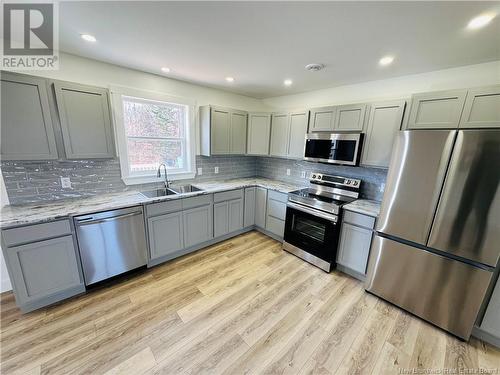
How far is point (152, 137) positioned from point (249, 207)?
6.40 ft

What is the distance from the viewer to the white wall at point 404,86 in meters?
2.03

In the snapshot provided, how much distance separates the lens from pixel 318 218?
8.83 feet

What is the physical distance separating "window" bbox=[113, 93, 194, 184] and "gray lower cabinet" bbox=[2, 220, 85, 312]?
1.05 m

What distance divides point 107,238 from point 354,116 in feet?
11.0

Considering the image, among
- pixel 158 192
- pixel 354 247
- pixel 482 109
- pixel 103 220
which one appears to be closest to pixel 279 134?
pixel 354 247

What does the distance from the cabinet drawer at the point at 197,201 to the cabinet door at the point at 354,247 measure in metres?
1.91

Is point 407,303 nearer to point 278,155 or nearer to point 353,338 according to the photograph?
point 353,338

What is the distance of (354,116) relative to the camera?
2.62 meters

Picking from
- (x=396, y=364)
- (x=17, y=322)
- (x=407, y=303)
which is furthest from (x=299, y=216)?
(x=17, y=322)

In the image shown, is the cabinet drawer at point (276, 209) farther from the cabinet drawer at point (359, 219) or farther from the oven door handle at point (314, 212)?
the cabinet drawer at point (359, 219)

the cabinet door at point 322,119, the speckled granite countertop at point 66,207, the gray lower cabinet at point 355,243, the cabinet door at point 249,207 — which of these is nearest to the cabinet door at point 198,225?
the speckled granite countertop at point 66,207

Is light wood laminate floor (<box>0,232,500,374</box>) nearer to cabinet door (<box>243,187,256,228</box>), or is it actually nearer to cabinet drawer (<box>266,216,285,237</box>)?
cabinet drawer (<box>266,216,285,237</box>)

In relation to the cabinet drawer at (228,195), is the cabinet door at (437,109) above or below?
above

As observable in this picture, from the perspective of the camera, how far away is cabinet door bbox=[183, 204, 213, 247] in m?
2.85
